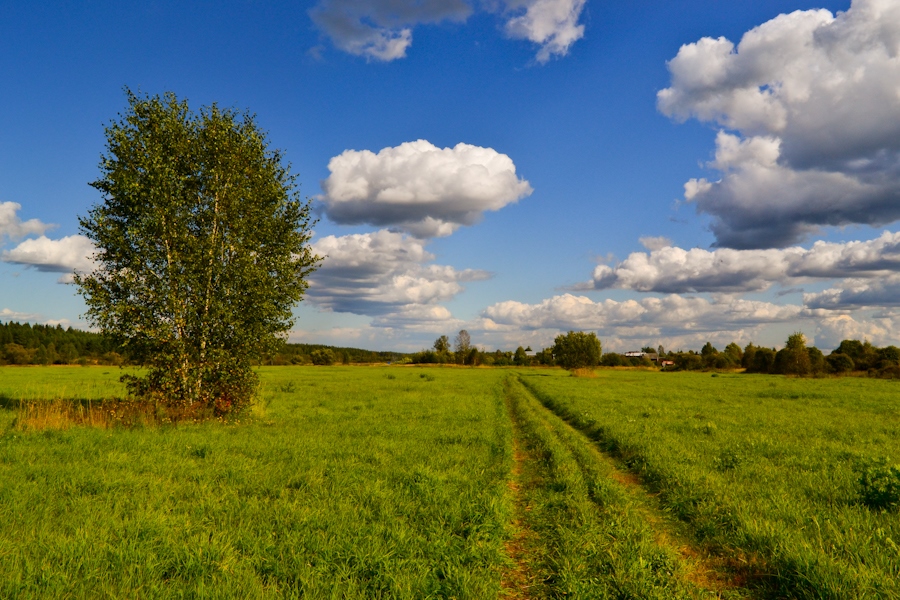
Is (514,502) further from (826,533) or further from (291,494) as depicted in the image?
(826,533)

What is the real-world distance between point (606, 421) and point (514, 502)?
11.2 metres

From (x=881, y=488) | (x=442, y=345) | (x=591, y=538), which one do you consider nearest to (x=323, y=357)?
(x=442, y=345)

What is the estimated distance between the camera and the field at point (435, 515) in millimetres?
5934

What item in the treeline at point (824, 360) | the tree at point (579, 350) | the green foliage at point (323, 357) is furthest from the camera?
the green foliage at point (323, 357)

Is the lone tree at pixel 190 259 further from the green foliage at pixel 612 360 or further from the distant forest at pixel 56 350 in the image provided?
the green foliage at pixel 612 360

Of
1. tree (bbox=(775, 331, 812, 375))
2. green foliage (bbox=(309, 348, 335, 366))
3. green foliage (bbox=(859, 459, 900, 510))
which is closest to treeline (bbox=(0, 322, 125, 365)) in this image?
green foliage (bbox=(309, 348, 335, 366))

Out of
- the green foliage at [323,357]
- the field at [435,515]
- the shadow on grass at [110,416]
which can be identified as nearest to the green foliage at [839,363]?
the field at [435,515]

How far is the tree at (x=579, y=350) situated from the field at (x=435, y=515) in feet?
223

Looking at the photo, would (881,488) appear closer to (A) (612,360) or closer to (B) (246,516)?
(B) (246,516)

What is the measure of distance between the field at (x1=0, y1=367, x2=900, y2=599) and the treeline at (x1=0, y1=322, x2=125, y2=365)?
86201 mm

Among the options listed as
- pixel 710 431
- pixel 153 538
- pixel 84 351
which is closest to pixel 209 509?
pixel 153 538

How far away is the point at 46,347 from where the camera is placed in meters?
123

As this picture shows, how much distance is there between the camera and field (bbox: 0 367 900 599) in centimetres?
593

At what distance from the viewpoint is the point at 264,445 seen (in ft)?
44.9
